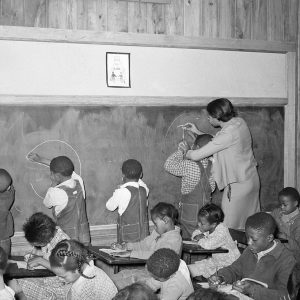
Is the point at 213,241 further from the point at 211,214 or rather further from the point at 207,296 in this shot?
the point at 207,296

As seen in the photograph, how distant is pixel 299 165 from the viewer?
6.44m

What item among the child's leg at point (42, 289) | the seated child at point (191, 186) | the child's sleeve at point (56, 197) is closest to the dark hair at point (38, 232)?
the child's leg at point (42, 289)

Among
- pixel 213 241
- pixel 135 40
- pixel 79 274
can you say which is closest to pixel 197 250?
pixel 213 241

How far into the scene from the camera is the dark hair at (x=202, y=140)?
5676mm

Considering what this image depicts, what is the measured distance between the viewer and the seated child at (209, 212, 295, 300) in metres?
3.45

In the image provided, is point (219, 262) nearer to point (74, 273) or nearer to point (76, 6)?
point (74, 273)

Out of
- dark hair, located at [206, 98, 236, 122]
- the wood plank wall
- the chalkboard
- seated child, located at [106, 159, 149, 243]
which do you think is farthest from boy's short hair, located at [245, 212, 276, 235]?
the wood plank wall

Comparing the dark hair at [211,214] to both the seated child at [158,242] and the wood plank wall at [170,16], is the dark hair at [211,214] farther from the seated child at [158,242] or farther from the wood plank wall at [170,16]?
the wood plank wall at [170,16]

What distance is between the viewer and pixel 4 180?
5.14m

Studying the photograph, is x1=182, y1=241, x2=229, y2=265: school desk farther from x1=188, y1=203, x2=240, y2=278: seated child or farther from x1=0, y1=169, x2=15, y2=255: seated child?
x1=0, y1=169, x2=15, y2=255: seated child

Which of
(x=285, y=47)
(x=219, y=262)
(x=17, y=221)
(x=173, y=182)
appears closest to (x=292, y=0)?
(x=285, y=47)

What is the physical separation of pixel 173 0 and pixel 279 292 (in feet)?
10.8

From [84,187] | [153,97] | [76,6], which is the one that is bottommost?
[84,187]

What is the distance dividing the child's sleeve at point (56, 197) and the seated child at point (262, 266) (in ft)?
5.81
